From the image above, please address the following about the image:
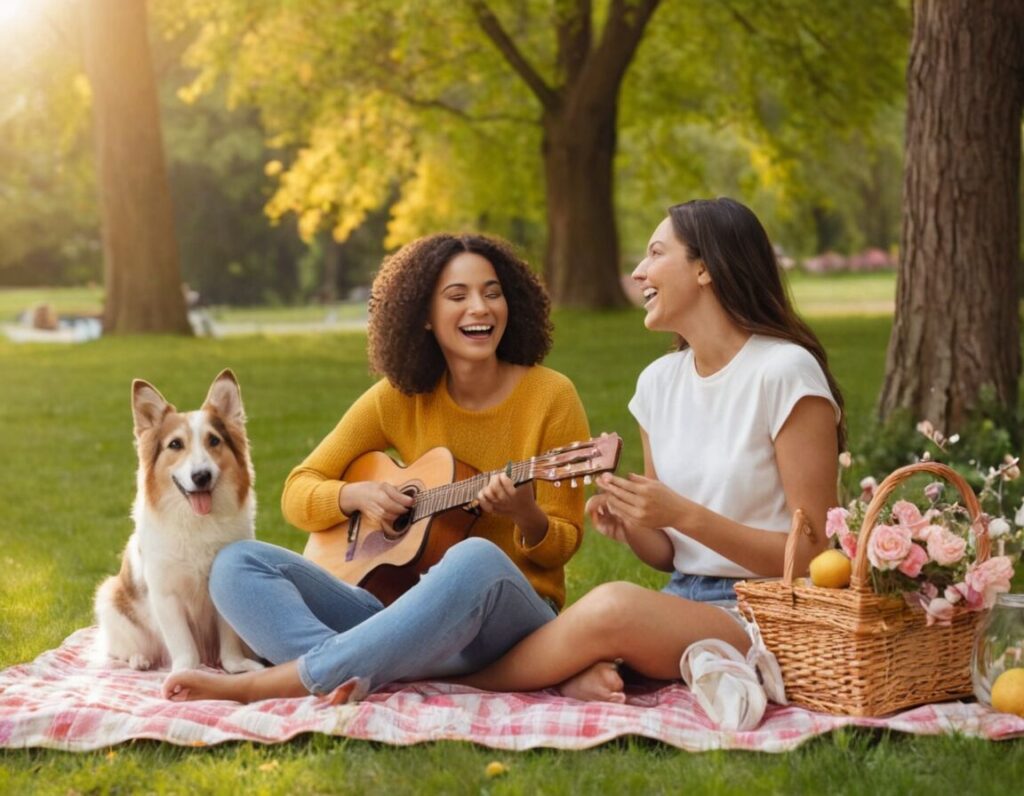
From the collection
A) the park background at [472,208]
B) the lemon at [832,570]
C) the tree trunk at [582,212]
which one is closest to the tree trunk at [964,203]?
the park background at [472,208]

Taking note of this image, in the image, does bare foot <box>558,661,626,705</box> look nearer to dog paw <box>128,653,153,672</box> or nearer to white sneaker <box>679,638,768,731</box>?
white sneaker <box>679,638,768,731</box>

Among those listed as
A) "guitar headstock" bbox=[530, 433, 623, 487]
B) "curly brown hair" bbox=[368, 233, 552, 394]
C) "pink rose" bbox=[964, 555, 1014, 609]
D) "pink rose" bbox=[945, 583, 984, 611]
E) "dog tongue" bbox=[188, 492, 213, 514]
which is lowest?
"pink rose" bbox=[945, 583, 984, 611]

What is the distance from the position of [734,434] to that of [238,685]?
151 cm

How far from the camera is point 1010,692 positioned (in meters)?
3.50

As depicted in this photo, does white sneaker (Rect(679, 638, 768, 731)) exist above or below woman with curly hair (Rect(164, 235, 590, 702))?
below

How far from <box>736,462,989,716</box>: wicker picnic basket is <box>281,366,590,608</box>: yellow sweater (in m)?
0.73

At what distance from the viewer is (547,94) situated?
Answer: 1927cm

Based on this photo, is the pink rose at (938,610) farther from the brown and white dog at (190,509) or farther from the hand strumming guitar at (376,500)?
the brown and white dog at (190,509)

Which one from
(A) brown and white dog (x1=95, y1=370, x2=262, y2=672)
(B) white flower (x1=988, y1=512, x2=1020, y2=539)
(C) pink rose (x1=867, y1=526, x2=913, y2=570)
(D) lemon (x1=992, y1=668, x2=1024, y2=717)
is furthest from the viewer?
(A) brown and white dog (x1=95, y1=370, x2=262, y2=672)

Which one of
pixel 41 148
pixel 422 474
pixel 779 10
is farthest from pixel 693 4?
pixel 41 148

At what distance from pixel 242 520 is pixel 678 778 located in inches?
63.4

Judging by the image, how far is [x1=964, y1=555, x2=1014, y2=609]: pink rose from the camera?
3.51 metres

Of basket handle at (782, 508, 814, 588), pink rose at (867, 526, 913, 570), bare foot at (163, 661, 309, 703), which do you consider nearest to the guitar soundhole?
bare foot at (163, 661, 309, 703)

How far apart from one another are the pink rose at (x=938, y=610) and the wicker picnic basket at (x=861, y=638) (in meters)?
0.04
